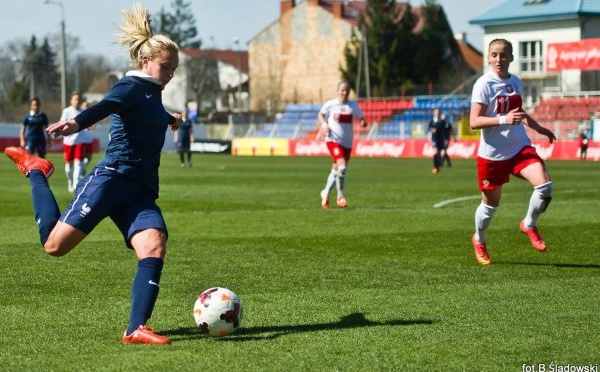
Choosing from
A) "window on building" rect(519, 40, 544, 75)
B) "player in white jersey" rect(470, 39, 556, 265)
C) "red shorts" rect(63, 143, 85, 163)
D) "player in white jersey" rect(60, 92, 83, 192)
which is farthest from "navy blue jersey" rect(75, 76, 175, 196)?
"window on building" rect(519, 40, 544, 75)

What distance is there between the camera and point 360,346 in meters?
6.66

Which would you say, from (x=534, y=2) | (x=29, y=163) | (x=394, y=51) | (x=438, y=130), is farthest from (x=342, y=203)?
(x=394, y=51)

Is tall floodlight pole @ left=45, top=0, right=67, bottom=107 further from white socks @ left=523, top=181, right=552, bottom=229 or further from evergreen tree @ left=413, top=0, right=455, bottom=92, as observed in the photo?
white socks @ left=523, top=181, right=552, bottom=229

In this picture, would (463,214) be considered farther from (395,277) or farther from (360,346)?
(360,346)

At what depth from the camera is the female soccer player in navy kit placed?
23.1 ft

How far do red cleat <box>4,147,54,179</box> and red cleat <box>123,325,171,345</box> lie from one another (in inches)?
66.2

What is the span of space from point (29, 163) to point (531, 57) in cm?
6856

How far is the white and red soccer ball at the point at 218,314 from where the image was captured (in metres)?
7.04

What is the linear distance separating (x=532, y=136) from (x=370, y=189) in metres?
30.8

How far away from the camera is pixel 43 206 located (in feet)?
24.6

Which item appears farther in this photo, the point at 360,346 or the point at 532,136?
the point at 532,136

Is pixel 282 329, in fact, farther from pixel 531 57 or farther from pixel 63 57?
pixel 531 57

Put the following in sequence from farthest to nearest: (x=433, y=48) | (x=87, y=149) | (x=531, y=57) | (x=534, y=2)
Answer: (x=433, y=48)
(x=534, y=2)
(x=531, y=57)
(x=87, y=149)

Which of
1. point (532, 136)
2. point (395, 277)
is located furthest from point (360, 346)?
point (532, 136)
